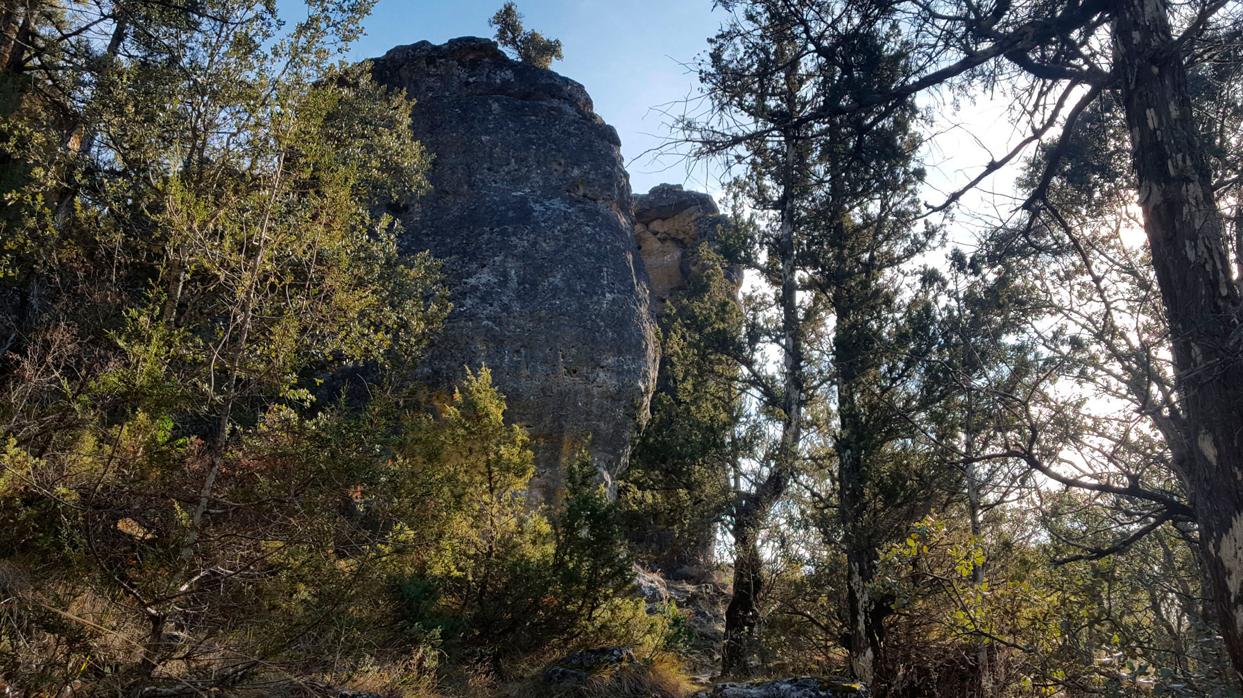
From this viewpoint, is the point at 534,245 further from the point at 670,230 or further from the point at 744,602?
the point at 670,230

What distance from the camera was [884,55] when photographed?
166 inches

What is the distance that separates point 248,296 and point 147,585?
183 centimetres

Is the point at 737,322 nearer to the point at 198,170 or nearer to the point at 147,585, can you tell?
the point at 198,170

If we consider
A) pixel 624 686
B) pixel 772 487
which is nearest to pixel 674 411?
pixel 772 487

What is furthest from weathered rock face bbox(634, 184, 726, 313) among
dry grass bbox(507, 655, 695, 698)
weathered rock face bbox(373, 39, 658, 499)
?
dry grass bbox(507, 655, 695, 698)

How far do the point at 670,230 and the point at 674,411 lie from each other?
11938 mm

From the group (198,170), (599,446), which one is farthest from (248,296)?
(599,446)

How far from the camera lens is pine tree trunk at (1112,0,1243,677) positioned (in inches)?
118

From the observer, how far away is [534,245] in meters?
16.6

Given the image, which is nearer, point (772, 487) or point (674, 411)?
point (772, 487)

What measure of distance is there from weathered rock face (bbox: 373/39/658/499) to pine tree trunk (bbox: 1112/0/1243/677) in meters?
11.5

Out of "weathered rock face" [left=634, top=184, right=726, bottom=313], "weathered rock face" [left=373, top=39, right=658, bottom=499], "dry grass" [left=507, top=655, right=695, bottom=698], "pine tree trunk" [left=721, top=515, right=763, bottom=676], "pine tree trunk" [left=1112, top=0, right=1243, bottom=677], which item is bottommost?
"dry grass" [left=507, top=655, right=695, bottom=698]

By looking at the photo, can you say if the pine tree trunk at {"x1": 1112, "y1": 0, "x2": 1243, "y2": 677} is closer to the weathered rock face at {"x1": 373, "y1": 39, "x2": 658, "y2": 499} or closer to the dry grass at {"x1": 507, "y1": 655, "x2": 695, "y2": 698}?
the dry grass at {"x1": 507, "y1": 655, "x2": 695, "y2": 698}

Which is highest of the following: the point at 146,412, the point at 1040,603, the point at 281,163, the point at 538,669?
the point at 281,163
